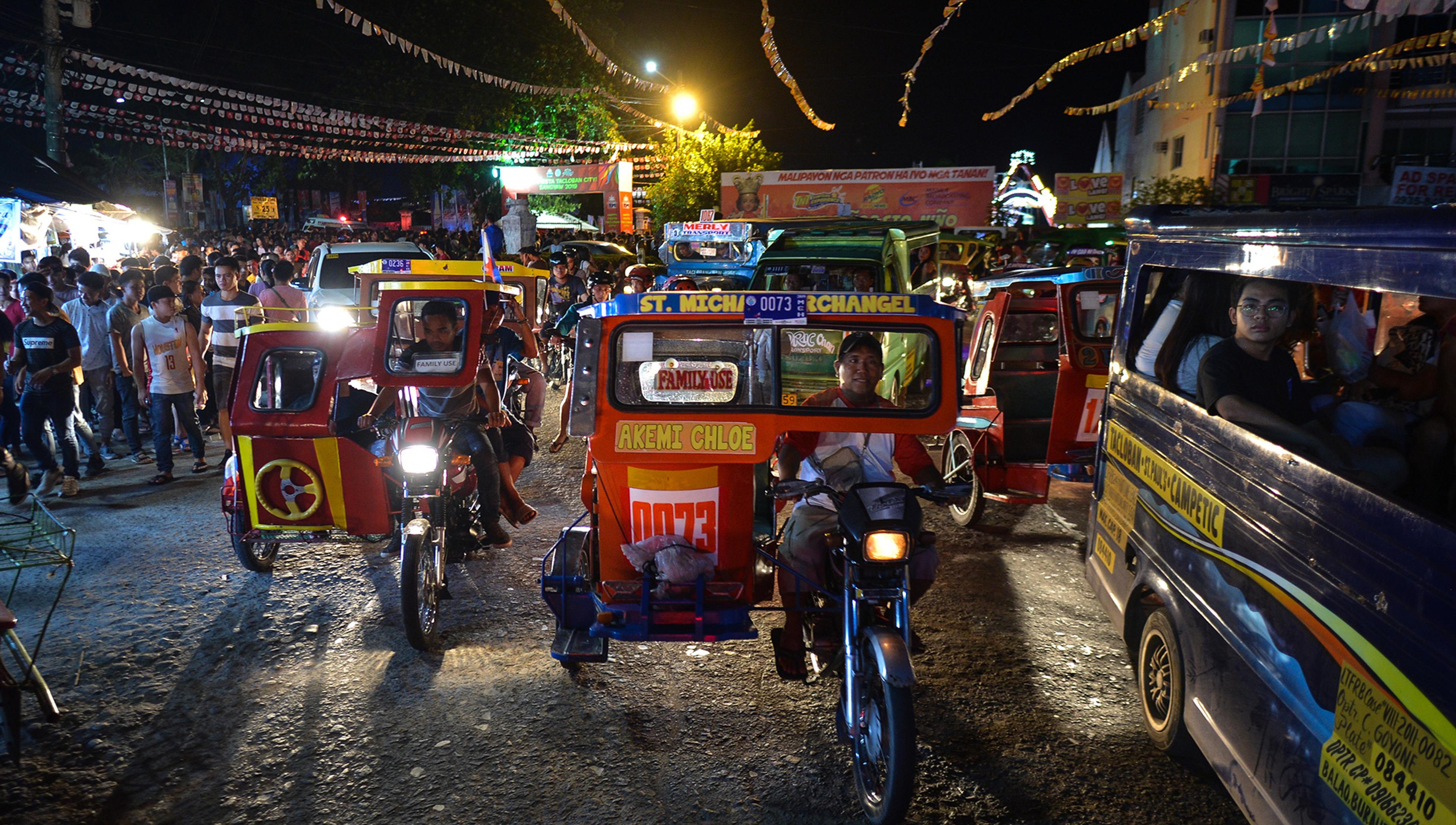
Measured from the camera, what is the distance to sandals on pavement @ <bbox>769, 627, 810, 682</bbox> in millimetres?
3969

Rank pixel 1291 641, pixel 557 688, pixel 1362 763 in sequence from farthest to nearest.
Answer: pixel 557 688
pixel 1291 641
pixel 1362 763


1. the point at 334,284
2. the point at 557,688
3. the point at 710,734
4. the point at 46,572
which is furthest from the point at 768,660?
the point at 334,284

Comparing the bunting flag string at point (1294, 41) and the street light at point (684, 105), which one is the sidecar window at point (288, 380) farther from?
the street light at point (684, 105)

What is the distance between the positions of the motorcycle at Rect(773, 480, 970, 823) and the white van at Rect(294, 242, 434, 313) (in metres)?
11.3

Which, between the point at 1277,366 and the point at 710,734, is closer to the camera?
the point at 1277,366

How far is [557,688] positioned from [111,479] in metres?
6.65

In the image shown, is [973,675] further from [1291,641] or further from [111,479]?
[111,479]

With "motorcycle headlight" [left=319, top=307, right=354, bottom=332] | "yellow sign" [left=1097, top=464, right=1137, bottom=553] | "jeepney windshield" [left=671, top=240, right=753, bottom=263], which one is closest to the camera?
"yellow sign" [left=1097, top=464, right=1137, bottom=553]

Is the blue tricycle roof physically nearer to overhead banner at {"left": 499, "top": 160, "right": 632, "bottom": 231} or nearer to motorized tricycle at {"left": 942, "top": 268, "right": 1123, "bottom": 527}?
motorized tricycle at {"left": 942, "top": 268, "right": 1123, "bottom": 527}

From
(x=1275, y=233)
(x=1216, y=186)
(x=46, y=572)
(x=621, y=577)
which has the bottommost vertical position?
(x=46, y=572)

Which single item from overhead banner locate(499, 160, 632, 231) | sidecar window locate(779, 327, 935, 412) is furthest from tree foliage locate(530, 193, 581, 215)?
sidecar window locate(779, 327, 935, 412)

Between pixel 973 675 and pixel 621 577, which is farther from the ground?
pixel 621 577

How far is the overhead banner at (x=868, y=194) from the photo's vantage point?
29984 millimetres

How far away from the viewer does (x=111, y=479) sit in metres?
8.60
